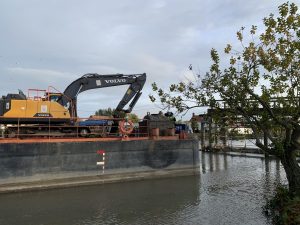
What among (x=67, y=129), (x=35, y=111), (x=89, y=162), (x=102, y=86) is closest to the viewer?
(x=89, y=162)

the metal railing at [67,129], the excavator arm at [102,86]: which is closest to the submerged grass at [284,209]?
the metal railing at [67,129]

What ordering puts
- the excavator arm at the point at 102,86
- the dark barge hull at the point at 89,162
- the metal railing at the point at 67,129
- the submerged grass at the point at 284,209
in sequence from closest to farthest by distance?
the submerged grass at the point at 284,209
the dark barge hull at the point at 89,162
the metal railing at the point at 67,129
the excavator arm at the point at 102,86

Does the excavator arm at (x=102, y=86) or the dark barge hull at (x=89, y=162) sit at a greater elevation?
the excavator arm at (x=102, y=86)

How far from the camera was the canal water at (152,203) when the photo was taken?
11.6 metres

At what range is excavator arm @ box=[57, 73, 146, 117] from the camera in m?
21.8

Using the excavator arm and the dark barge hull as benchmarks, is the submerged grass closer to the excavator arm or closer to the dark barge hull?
the dark barge hull

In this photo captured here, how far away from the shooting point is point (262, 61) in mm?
9500

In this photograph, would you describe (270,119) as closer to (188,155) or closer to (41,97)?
(188,155)

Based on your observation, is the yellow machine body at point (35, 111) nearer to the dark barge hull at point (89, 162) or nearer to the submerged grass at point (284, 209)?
the dark barge hull at point (89, 162)

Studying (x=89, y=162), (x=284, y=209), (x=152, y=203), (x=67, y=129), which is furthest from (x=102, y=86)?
(x=284, y=209)

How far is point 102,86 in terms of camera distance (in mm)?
23250

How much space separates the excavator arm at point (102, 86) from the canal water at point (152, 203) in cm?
591

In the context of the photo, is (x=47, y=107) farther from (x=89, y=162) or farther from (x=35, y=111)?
(x=89, y=162)

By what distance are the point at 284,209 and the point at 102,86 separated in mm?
16107
